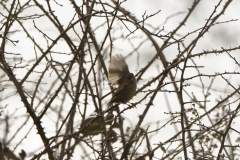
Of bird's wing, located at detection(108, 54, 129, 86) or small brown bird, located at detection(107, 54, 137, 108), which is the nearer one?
small brown bird, located at detection(107, 54, 137, 108)

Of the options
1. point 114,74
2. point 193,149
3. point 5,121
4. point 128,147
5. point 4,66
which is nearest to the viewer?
point 4,66

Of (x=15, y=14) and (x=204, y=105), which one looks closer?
(x=15, y=14)

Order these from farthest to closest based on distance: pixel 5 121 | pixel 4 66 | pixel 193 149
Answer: pixel 5 121 → pixel 193 149 → pixel 4 66

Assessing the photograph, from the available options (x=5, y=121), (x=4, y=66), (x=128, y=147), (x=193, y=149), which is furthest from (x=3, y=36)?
(x=5, y=121)

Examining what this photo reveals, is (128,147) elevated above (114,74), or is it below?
below

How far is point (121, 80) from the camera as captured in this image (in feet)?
14.1

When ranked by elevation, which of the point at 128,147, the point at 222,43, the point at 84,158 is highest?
the point at 222,43

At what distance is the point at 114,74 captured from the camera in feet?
14.1

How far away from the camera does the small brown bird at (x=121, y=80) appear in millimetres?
4081

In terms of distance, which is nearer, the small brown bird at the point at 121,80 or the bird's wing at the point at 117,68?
the small brown bird at the point at 121,80

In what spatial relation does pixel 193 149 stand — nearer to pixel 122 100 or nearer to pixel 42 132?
pixel 122 100

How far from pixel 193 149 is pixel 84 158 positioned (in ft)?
3.37

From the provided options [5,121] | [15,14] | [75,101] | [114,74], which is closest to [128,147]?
[75,101]

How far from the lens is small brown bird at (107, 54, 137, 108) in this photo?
13.4 feet
